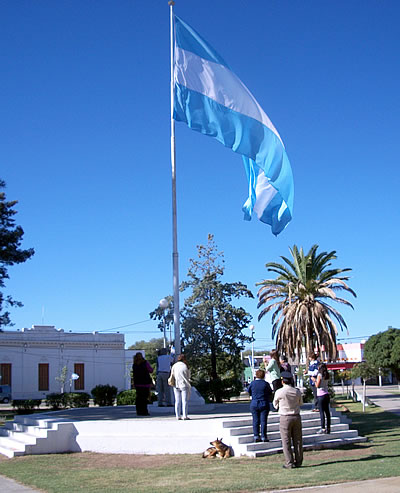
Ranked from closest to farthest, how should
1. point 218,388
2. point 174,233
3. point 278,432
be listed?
point 278,432 → point 174,233 → point 218,388

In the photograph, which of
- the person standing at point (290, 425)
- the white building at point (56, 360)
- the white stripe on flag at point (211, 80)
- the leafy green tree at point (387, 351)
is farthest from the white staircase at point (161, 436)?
the white building at point (56, 360)

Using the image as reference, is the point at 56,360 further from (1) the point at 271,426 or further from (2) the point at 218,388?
(1) the point at 271,426

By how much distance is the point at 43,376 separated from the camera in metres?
57.9

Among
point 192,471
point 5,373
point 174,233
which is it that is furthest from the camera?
point 5,373

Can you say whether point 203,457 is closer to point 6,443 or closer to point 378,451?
point 378,451

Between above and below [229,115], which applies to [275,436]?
Result: below

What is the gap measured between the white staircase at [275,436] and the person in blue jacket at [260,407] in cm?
19

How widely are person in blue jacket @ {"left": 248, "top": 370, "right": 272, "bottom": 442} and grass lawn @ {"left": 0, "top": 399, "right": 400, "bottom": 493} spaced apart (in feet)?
1.94

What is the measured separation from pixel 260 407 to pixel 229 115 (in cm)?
814

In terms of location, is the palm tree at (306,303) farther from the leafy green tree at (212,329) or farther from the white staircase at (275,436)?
the white staircase at (275,436)

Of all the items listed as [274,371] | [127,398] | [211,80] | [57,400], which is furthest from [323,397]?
[57,400]

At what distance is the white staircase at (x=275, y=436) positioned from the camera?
11914 mm

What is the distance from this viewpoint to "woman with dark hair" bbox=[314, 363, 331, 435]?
42.6 ft

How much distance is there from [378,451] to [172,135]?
967 centimetres
